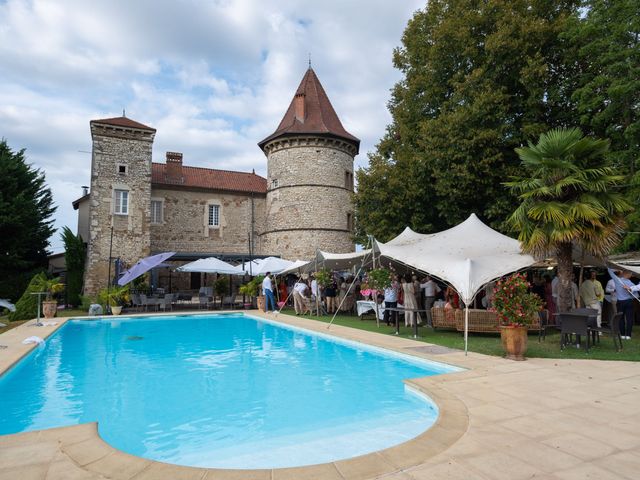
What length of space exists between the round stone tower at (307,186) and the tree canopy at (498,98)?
999 cm

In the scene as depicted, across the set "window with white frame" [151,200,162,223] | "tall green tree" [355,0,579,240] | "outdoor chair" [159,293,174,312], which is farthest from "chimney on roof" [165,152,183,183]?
"tall green tree" [355,0,579,240]

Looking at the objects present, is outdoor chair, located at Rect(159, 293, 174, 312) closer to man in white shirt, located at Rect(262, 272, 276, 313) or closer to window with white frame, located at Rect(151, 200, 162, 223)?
man in white shirt, located at Rect(262, 272, 276, 313)

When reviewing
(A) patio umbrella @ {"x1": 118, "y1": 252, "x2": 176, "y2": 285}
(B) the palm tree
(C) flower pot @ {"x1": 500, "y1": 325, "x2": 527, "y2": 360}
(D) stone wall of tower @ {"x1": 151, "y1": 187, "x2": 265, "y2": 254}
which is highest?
(D) stone wall of tower @ {"x1": 151, "y1": 187, "x2": 265, "y2": 254}

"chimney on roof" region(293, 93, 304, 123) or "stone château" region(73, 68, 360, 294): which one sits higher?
"chimney on roof" region(293, 93, 304, 123)

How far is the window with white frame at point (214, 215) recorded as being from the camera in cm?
2941

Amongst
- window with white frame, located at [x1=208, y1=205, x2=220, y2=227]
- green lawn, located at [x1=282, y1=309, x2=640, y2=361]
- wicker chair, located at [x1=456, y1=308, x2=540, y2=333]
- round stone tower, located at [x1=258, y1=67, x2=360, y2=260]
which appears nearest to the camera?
green lawn, located at [x1=282, y1=309, x2=640, y2=361]

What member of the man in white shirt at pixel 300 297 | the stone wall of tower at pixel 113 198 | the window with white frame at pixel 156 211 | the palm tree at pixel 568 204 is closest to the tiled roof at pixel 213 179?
the window with white frame at pixel 156 211

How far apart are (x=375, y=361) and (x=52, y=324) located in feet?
38.2

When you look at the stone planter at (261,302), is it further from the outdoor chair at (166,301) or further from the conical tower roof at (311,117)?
the conical tower roof at (311,117)

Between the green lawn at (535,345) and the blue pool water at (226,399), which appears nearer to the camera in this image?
the blue pool water at (226,399)

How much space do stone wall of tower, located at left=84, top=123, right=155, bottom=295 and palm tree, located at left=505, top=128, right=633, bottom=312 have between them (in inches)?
870

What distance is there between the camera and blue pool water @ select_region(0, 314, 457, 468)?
14.6 ft

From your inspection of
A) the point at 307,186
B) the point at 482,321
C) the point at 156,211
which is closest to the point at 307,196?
the point at 307,186

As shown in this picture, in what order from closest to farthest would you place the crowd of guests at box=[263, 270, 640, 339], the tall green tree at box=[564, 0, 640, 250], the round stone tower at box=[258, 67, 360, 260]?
the crowd of guests at box=[263, 270, 640, 339], the tall green tree at box=[564, 0, 640, 250], the round stone tower at box=[258, 67, 360, 260]
